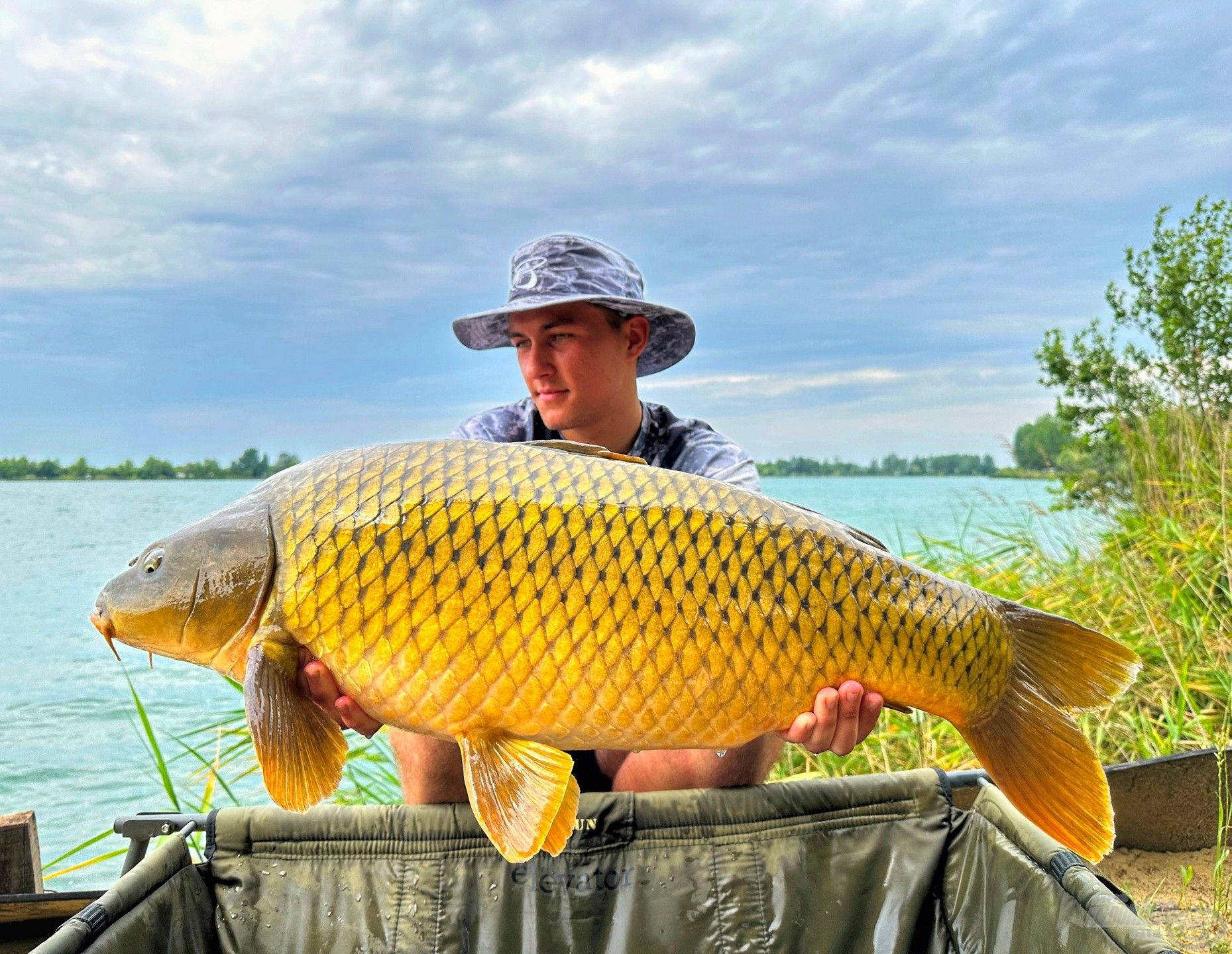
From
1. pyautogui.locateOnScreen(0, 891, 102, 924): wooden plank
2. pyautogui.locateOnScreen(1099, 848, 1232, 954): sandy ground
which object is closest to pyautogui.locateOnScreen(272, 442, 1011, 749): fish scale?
pyautogui.locateOnScreen(0, 891, 102, 924): wooden plank

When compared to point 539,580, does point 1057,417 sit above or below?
above

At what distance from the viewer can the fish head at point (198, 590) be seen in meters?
1.23

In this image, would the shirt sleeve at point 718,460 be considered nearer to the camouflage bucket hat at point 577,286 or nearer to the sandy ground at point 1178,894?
the camouflage bucket hat at point 577,286

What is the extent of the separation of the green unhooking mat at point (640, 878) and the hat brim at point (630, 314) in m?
1.01

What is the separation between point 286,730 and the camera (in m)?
1.22

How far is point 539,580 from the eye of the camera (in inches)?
46.7

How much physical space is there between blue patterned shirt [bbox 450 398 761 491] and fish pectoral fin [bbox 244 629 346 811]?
38.9 inches

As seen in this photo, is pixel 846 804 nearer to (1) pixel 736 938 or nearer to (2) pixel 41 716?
(1) pixel 736 938

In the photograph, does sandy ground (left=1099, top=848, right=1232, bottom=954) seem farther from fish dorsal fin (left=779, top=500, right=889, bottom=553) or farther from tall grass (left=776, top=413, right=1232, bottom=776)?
fish dorsal fin (left=779, top=500, right=889, bottom=553)

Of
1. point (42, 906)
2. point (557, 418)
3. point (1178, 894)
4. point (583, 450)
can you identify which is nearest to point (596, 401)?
point (557, 418)

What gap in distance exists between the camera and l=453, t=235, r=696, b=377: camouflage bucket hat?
6.64 feet

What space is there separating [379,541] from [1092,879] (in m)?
1.03

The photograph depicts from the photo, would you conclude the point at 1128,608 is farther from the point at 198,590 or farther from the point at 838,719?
the point at 198,590

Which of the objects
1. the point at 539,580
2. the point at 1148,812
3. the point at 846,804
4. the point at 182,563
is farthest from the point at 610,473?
the point at 1148,812
